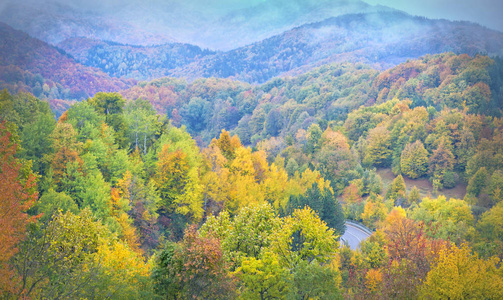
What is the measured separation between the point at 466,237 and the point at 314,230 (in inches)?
1094

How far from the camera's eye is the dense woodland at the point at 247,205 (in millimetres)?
14234

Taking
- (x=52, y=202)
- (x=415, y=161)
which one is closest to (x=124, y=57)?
(x=415, y=161)

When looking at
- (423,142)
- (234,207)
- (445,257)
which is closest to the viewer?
(445,257)

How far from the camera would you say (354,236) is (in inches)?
1767

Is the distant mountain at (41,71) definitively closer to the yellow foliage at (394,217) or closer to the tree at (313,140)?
the yellow foliage at (394,217)

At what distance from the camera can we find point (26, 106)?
3628cm

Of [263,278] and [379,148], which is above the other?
[263,278]

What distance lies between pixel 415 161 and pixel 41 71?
293 feet

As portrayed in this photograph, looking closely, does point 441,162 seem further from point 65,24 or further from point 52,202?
point 65,24

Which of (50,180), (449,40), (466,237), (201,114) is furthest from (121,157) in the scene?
(449,40)

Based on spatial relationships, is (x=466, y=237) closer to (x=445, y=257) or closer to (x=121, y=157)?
(x=445, y=257)

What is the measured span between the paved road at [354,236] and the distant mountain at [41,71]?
53610 millimetres

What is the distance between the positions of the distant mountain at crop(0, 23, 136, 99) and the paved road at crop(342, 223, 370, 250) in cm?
5361

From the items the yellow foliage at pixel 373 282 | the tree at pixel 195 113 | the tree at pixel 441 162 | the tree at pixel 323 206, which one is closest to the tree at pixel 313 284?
the yellow foliage at pixel 373 282
